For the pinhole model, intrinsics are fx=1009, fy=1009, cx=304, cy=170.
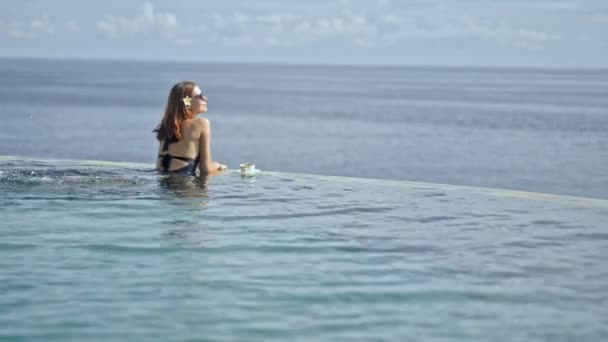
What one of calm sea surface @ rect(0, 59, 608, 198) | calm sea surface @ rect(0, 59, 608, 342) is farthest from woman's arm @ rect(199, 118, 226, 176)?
calm sea surface @ rect(0, 59, 608, 198)

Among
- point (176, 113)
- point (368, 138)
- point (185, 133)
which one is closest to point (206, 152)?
point (185, 133)

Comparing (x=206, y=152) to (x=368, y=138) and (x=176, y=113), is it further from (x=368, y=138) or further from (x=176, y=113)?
(x=368, y=138)

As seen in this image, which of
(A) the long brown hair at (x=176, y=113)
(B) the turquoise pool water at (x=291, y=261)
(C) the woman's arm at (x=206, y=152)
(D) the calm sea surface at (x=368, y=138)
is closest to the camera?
(B) the turquoise pool water at (x=291, y=261)

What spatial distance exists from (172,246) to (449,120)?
64454mm

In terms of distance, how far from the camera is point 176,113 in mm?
10812

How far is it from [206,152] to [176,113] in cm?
53

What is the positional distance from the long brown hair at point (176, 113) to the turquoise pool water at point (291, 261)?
518mm

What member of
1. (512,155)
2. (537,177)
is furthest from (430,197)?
(512,155)

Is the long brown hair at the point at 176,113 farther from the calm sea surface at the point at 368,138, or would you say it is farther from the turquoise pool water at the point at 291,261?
the calm sea surface at the point at 368,138

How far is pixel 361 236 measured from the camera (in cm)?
813

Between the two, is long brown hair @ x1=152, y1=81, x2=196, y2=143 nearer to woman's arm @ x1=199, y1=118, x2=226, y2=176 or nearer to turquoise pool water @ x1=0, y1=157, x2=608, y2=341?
woman's arm @ x1=199, y1=118, x2=226, y2=176

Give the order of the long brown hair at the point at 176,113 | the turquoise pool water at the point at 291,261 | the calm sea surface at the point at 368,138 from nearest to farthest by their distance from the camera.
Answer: the turquoise pool water at the point at 291,261 → the long brown hair at the point at 176,113 → the calm sea surface at the point at 368,138

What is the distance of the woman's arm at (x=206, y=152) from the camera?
1082 centimetres

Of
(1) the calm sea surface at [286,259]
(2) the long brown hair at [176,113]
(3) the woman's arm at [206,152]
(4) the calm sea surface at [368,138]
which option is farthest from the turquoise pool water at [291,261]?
(4) the calm sea surface at [368,138]
